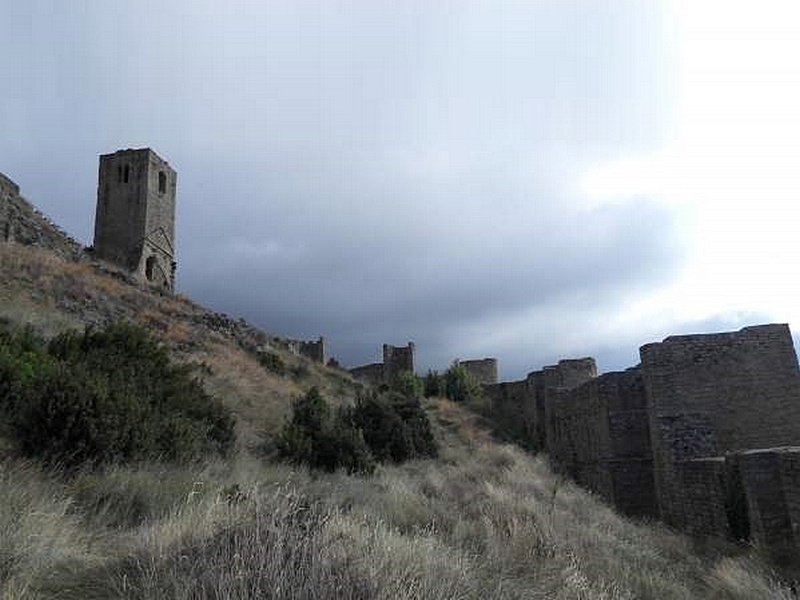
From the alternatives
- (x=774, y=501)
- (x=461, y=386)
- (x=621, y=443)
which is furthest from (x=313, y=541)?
(x=461, y=386)

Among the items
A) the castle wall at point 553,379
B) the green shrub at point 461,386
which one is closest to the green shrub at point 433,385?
the green shrub at point 461,386

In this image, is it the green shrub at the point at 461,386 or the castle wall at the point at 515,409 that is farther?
the green shrub at the point at 461,386

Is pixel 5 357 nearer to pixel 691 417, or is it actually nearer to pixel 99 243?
pixel 691 417

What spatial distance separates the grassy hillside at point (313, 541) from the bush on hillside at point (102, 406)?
1.41 feet

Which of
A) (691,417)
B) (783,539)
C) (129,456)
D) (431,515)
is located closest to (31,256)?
(129,456)

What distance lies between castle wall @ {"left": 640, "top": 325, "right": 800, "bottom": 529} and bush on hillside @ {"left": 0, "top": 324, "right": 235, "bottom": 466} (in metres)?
8.01

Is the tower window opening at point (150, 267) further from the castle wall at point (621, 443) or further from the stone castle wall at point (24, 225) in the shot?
the castle wall at point (621, 443)

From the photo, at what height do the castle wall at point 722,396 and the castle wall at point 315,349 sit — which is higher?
the castle wall at point 315,349

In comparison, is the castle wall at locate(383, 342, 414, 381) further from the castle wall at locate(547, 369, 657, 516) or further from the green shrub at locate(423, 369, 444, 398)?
the castle wall at locate(547, 369, 657, 516)

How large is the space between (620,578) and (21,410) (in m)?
6.35

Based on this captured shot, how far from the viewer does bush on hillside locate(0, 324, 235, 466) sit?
6402 millimetres

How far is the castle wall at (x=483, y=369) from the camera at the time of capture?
124 feet

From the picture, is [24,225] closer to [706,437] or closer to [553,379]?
[553,379]

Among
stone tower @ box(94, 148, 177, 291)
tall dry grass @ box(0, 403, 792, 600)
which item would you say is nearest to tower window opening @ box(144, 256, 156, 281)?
stone tower @ box(94, 148, 177, 291)
